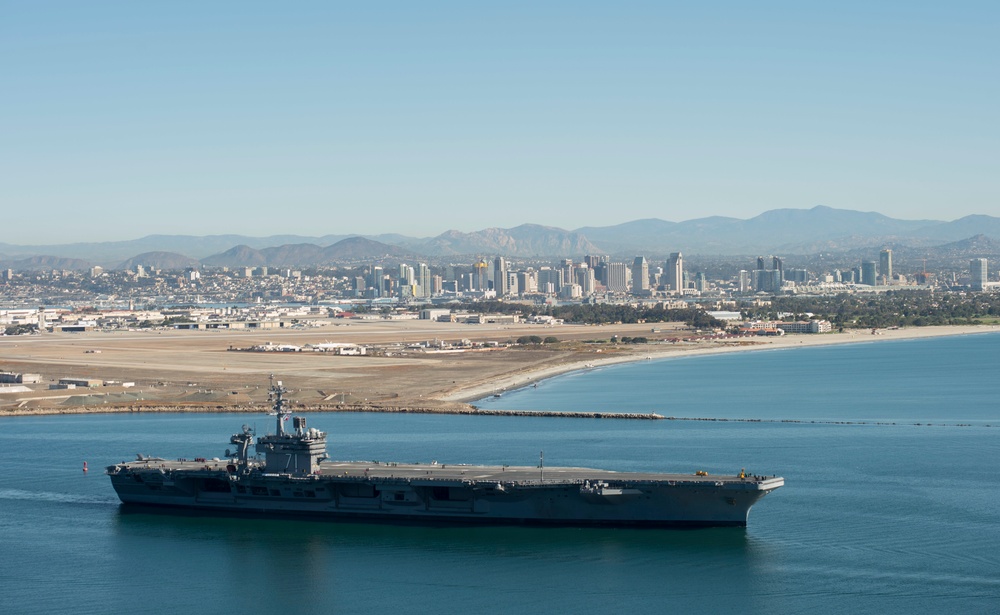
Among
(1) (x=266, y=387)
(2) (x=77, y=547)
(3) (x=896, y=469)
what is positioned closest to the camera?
(2) (x=77, y=547)

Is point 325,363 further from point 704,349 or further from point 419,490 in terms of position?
point 419,490

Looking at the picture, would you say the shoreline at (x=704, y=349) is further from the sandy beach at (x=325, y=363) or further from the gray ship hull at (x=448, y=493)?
the gray ship hull at (x=448, y=493)

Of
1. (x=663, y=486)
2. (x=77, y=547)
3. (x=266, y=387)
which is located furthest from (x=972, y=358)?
(x=77, y=547)

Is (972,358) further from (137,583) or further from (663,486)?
(137,583)

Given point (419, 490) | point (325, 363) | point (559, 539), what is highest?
point (419, 490)

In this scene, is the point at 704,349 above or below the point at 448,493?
below

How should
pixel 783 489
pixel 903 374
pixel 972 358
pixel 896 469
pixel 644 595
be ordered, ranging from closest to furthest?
pixel 644 595 → pixel 783 489 → pixel 896 469 → pixel 903 374 → pixel 972 358

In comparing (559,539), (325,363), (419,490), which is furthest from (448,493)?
(325,363)

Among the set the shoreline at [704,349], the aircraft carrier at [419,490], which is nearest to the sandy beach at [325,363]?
the shoreline at [704,349]
